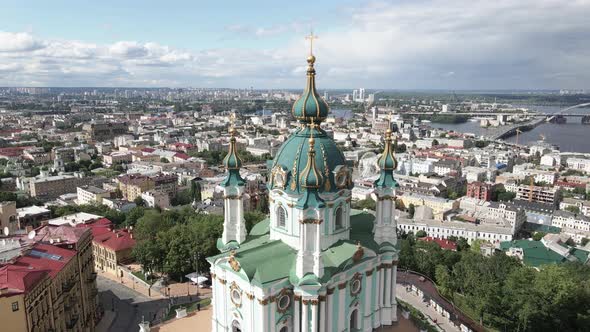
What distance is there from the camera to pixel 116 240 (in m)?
35.5

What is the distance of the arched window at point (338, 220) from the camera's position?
19.8m

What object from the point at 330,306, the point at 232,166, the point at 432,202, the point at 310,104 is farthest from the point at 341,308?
the point at 432,202

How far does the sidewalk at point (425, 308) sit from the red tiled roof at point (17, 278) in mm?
20494

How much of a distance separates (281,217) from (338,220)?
102 inches

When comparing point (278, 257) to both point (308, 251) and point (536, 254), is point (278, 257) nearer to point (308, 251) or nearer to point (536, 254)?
point (308, 251)

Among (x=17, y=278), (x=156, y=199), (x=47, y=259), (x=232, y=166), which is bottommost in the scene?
(x=156, y=199)

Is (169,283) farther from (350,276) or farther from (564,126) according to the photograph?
(564,126)

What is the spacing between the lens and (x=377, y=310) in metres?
20.9

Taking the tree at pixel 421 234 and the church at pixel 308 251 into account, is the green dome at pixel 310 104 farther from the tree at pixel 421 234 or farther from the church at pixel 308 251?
the tree at pixel 421 234

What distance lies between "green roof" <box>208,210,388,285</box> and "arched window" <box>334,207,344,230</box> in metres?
0.72

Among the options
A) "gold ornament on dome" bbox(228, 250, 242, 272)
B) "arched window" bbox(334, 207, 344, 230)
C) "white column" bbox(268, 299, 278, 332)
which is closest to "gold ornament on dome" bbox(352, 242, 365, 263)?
"arched window" bbox(334, 207, 344, 230)

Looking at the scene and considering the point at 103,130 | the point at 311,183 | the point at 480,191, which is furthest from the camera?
the point at 103,130

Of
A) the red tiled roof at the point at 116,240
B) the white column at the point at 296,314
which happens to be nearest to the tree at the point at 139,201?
the red tiled roof at the point at 116,240

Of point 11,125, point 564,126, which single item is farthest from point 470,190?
point 564,126
